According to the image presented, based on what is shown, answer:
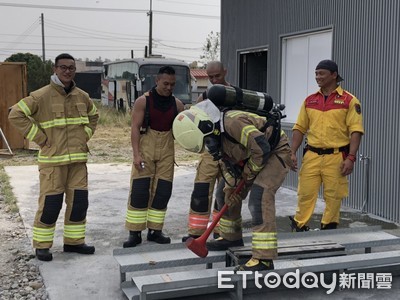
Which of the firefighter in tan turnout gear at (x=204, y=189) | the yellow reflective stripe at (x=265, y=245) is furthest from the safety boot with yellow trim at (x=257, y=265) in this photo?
the firefighter in tan turnout gear at (x=204, y=189)

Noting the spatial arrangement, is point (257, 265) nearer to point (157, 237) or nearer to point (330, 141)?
point (330, 141)

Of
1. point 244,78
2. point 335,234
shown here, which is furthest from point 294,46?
point 335,234

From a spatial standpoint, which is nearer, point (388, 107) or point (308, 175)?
point (308, 175)

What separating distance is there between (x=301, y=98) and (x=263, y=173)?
15.8 feet

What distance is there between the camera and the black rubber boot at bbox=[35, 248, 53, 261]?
205 inches

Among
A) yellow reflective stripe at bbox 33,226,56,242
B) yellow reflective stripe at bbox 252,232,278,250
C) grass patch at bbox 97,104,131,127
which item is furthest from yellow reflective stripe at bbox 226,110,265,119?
grass patch at bbox 97,104,131,127

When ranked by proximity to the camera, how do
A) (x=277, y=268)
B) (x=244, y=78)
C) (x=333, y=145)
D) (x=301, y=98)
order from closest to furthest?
1. (x=277, y=268)
2. (x=333, y=145)
3. (x=301, y=98)
4. (x=244, y=78)

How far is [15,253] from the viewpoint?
554 centimetres

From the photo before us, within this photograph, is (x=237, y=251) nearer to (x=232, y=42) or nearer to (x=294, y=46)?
(x=294, y=46)

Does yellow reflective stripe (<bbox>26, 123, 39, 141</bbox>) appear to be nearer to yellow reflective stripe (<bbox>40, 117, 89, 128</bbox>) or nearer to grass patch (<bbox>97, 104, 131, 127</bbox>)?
yellow reflective stripe (<bbox>40, 117, 89, 128</bbox>)

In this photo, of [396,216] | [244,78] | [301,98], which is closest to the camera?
[396,216]

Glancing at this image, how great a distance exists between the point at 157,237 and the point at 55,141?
1.59 metres

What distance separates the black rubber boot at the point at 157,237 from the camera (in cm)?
583

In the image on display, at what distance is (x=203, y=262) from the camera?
4.60 m
